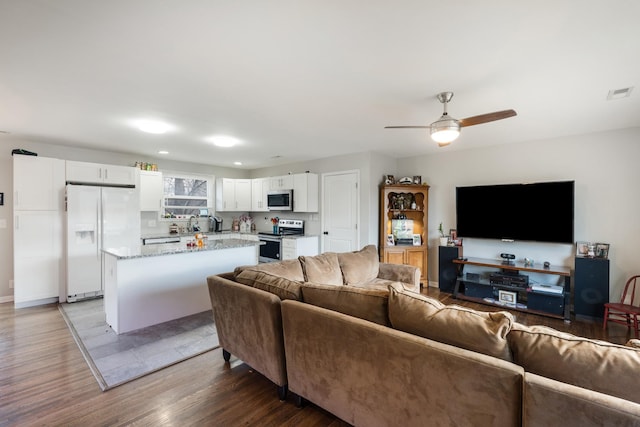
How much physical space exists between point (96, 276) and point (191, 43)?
4.16 metres

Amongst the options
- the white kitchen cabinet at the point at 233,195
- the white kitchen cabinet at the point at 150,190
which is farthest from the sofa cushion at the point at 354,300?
the white kitchen cabinet at the point at 233,195

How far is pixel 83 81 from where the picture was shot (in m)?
2.35

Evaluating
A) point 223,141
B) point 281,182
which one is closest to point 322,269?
point 223,141

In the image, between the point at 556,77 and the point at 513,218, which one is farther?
the point at 513,218

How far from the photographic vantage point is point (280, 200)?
20.3 feet

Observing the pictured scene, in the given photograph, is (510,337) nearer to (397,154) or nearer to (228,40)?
(228,40)

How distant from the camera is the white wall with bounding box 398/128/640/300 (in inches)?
143

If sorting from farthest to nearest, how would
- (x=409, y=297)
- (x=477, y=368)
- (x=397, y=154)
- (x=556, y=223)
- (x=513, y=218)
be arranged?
1. (x=397, y=154)
2. (x=513, y=218)
3. (x=556, y=223)
4. (x=409, y=297)
5. (x=477, y=368)

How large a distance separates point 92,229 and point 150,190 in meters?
1.23

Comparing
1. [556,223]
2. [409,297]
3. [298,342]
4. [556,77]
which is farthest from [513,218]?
[298,342]

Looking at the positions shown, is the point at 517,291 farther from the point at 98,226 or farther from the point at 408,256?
the point at 98,226

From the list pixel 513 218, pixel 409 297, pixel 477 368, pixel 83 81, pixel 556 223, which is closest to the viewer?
pixel 477 368

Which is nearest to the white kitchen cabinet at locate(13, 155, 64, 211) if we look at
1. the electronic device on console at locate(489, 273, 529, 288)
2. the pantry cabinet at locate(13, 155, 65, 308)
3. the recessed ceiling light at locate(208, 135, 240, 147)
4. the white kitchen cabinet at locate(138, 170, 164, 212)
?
the pantry cabinet at locate(13, 155, 65, 308)

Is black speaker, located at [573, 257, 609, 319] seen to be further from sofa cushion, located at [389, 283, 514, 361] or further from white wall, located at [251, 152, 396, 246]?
sofa cushion, located at [389, 283, 514, 361]
